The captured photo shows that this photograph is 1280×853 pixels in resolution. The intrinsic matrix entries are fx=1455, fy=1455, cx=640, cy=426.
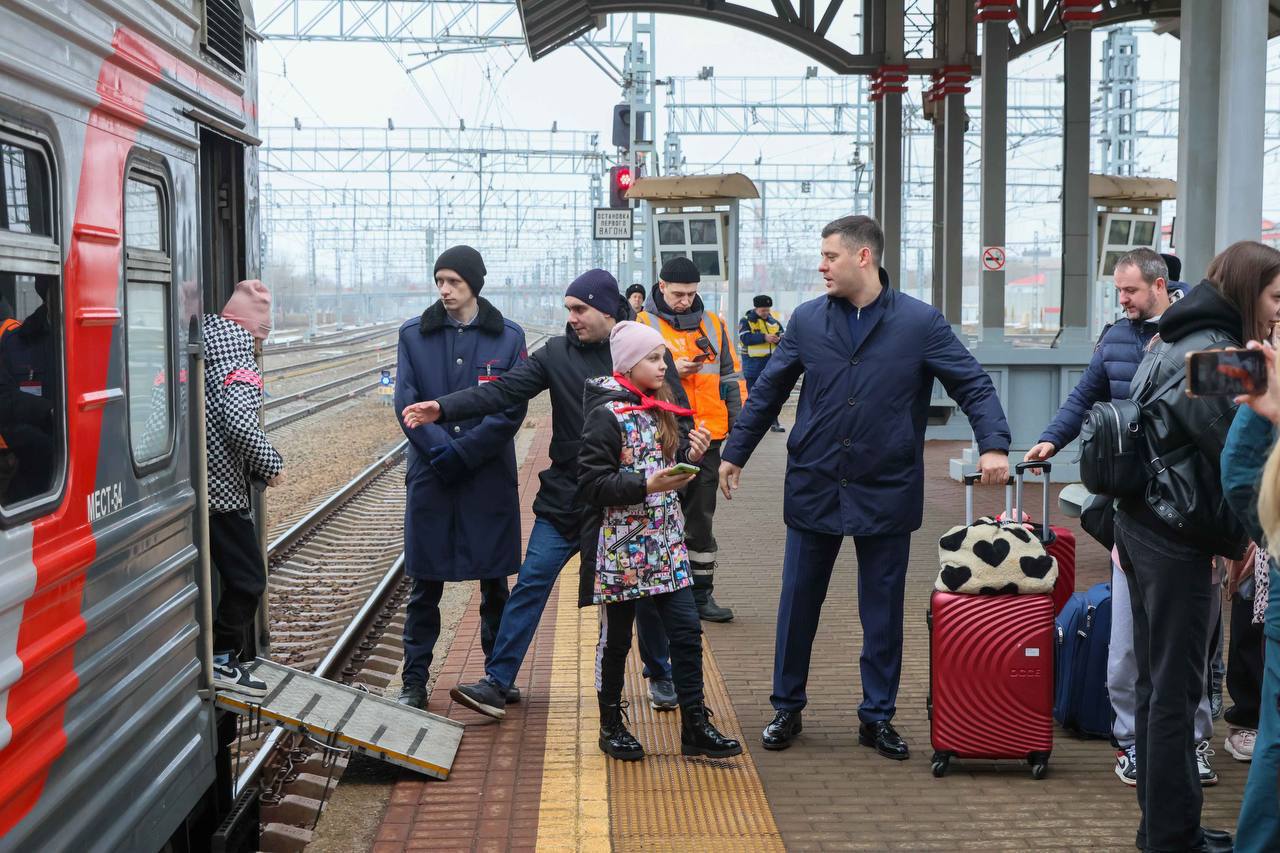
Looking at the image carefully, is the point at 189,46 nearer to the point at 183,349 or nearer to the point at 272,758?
the point at 183,349

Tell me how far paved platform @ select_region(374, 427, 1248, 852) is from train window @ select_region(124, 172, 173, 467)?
1526 millimetres

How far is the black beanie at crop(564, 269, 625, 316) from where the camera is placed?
5.76 metres

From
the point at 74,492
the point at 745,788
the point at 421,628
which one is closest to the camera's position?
the point at 74,492

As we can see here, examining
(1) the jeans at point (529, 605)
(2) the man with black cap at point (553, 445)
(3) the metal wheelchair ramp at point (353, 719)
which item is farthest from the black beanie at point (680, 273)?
(3) the metal wheelchair ramp at point (353, 719)

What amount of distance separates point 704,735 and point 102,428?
265 centimetres

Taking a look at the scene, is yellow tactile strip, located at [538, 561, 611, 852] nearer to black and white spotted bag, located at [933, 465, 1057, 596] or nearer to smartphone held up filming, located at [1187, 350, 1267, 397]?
black and white spotted bag, located at [933, 465, 1057, 596]

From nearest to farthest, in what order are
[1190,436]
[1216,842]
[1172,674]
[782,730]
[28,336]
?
1. [28,336]
2. [1190,436]
3. [1172,674]
4. [1216,842]
5. [782,730]

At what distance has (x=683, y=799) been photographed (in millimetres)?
4934

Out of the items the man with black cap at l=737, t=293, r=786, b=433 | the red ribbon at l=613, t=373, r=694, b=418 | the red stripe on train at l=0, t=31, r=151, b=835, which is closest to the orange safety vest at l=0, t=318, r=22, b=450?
the red stripe on train at l=0, t=31, r=151, b=835

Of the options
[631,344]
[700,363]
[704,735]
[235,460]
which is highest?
[631,344]

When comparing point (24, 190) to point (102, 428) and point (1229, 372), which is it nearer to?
point (102, 428)

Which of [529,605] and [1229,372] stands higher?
[1229,372]

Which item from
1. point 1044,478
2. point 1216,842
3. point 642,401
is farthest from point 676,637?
point 1216,842

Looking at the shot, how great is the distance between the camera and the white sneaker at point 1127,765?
5035 mm
